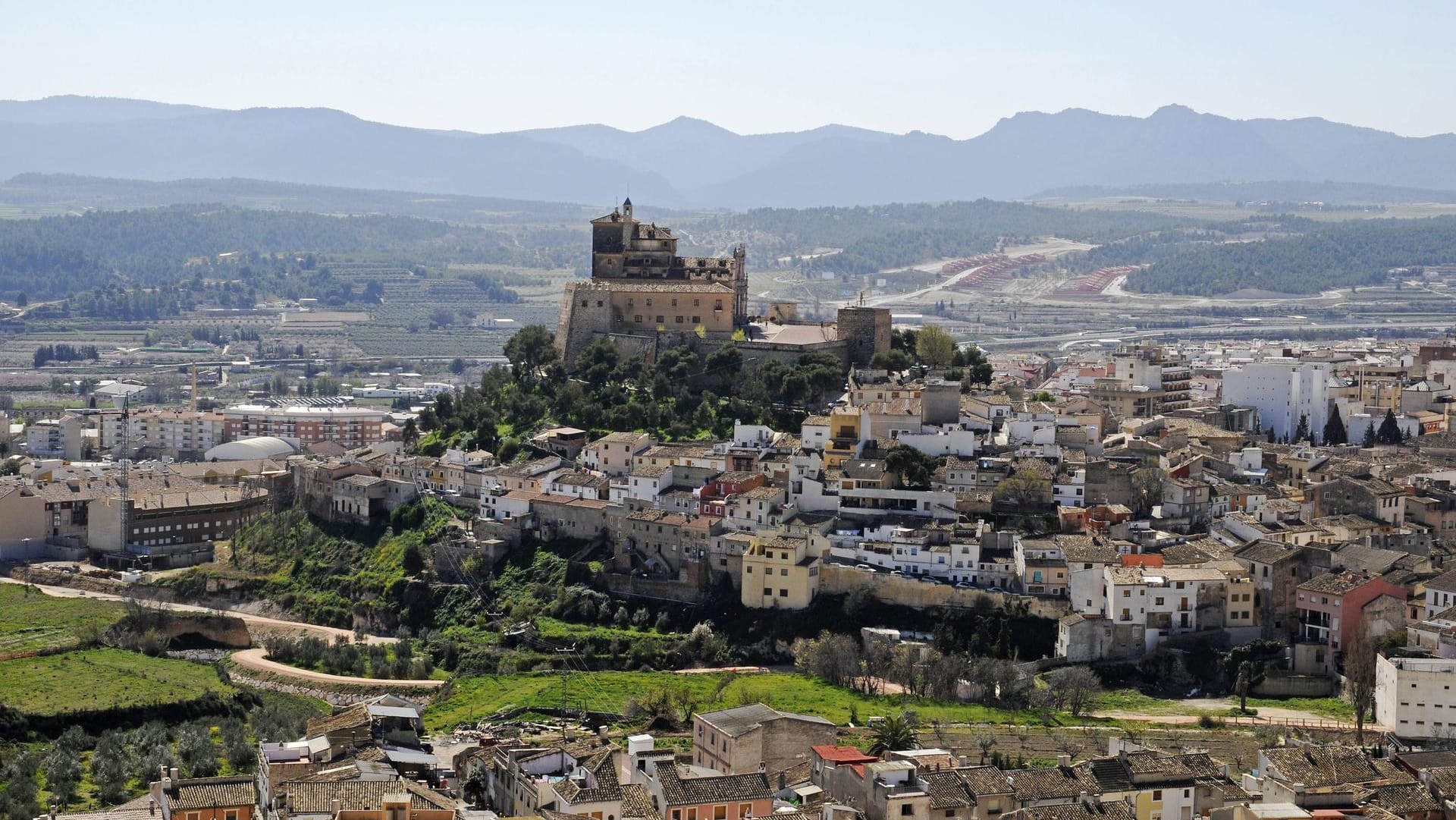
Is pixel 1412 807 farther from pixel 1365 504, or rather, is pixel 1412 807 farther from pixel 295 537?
pixel 295 537

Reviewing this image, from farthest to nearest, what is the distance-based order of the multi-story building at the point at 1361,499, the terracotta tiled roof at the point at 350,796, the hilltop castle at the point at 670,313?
the hilltop castle at the point at 670,313 → the multi-story building at the point at 1361,499 → the terracotta tiled roof at the point at 350,796

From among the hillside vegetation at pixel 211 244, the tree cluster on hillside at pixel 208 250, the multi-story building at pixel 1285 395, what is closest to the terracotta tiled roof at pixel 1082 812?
the multi-story building at pixel 1285 395

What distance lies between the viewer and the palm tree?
2680 centimetres

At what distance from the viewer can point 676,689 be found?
32875mm

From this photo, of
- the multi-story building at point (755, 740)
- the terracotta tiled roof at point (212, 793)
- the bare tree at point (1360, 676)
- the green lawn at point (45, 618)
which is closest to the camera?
the terracotta tiled roof at point (212, 793)

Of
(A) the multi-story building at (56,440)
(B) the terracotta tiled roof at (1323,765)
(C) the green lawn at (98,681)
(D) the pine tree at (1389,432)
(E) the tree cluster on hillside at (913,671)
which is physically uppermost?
(D) the pine tree at (1389,432)

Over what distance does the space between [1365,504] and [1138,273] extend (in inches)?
3613

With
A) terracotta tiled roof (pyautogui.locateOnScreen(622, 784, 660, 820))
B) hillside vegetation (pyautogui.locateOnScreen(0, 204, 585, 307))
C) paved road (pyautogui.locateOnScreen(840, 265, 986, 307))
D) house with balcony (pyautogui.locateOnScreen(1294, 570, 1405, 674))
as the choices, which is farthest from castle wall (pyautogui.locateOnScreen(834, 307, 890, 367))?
hillside vegetation (pyautogui.locateOnScreen(0, 204, 585, 307))

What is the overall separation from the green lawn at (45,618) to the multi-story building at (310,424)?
71.1ft

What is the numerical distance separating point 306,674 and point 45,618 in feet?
22.3

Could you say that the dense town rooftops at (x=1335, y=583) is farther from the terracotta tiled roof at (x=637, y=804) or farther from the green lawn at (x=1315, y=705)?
the terracotta tiled roof at (x=637, y=804)

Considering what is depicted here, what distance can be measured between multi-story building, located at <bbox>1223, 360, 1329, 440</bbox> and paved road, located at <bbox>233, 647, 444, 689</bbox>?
23730 millimetres

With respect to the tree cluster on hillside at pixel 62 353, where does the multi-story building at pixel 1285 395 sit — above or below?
above

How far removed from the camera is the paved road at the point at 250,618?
3947cm
